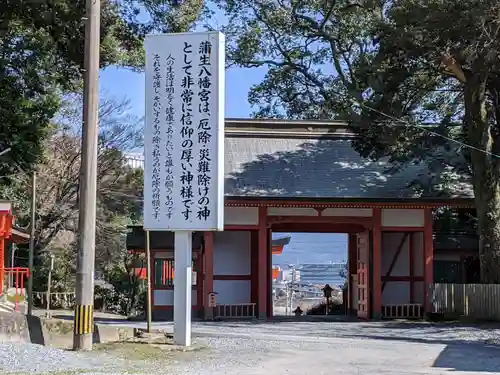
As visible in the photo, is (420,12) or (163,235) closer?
(420,12)

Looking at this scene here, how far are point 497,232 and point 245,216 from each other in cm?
769

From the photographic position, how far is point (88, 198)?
12.7 metres

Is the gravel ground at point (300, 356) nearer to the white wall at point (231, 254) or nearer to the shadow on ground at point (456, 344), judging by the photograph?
the shadow on ground at point (456, 344)

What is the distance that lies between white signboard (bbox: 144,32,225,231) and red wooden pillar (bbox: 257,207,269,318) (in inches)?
322

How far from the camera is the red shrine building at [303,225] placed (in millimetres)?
21734

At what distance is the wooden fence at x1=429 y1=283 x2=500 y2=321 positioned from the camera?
65.1 feet

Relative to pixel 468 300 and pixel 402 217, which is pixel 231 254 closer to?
pixel 402 217

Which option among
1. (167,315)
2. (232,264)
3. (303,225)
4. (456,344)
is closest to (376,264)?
(303,225)

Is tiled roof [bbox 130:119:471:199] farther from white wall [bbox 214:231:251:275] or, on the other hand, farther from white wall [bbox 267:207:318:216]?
white wall [bbox 214:231:251:275]

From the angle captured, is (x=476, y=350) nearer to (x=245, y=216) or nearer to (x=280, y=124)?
(x=245, y=216)

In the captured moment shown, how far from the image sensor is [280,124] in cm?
2531

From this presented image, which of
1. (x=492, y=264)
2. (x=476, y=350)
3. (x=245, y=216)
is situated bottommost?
(x=476, y=350)

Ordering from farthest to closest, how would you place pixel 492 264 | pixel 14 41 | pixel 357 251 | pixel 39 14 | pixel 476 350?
pixel 357 251
pixel 492 264
pixel 14 41
pixel 39 14
pixel 476 350

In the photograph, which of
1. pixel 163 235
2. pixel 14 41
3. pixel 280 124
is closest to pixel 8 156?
pixel 14 41
